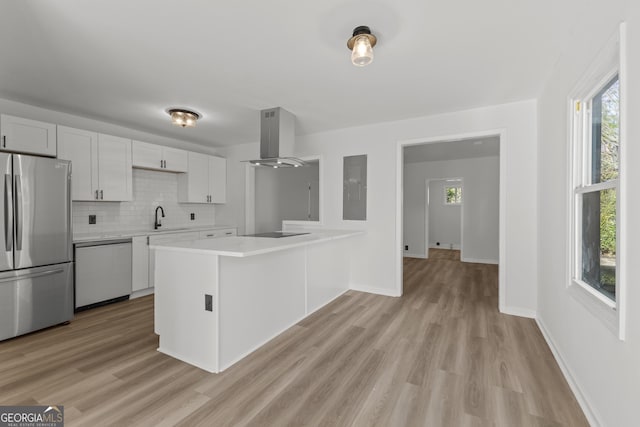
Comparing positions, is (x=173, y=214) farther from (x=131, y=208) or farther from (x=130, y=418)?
(x=130, y=418)

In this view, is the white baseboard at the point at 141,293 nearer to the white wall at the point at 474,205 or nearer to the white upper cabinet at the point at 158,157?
the white upper cabinet at the point at 158,157

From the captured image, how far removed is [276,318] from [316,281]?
31.9 inches

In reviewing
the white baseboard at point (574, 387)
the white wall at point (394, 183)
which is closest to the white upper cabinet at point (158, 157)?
the white wall at point (394, 183)

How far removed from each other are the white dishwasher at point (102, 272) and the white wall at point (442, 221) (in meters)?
7.92

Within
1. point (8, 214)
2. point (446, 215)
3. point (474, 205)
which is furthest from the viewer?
point (446, 215)

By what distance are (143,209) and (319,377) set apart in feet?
12.9

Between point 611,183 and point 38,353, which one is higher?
point 611,183

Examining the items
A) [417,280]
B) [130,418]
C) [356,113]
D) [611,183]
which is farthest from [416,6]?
[417,280]

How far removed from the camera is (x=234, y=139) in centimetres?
509

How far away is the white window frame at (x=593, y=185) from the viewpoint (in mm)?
1277

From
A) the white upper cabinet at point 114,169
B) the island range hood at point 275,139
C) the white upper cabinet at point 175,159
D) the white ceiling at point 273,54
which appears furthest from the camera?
the white upper cabinet at point 175,159

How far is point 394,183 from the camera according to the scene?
13.0 feet

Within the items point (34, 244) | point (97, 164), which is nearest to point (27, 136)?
point (97, 164)

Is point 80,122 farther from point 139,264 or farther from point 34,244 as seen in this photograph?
point 139,264
